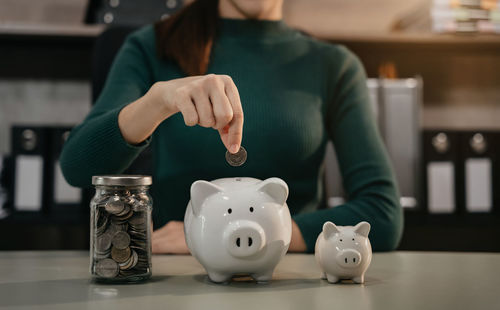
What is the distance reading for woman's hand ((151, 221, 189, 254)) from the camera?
0.83m

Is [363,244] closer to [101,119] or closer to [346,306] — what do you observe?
[346,306]

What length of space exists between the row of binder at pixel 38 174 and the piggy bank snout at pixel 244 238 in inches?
46.8

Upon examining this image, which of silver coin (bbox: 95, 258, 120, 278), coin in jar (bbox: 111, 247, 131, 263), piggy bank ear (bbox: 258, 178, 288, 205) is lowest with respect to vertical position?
silver coin (bbox: 95, 258, 120, 278)

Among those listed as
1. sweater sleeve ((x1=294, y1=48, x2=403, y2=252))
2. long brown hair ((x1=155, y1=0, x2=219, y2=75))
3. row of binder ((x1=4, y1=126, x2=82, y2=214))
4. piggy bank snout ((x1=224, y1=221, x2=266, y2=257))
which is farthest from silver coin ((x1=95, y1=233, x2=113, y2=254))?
row of binder ((x1=4, y1=126, x2=82, y2=214))

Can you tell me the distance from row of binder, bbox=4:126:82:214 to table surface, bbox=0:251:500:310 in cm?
95

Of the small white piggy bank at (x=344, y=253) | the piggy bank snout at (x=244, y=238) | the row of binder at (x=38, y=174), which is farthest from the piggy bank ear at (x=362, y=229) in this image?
the row of binder at (x=38, y=174)

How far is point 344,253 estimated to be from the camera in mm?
581

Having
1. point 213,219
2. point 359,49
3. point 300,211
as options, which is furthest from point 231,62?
point 359,49

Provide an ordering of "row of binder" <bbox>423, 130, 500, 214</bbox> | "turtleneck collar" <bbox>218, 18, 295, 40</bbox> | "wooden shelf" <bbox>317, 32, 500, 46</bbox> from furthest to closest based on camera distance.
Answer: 1. "wooden shelf" <bbox>317, 32, 500, 46</bbox>
2. "row of binder" <bbox>423, 130, 500, 214</bbox>
3. "turtleneck collar" <bbox>218, 18, 295, 40</bbox>

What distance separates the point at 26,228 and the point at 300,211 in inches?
35.7

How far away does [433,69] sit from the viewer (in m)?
2.17

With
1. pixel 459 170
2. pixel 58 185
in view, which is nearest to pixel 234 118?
pixel 58 185

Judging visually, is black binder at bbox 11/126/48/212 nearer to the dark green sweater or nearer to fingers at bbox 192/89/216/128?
the dark green sweater

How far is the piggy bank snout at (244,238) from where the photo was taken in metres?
0.56
